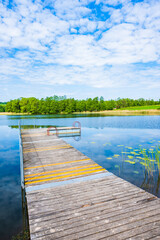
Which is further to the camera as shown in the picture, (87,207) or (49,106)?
(49,106)

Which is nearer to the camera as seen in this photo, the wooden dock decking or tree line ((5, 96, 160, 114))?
the wooden dock decking

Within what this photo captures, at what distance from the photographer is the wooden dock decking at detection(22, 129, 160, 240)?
8.57 feet

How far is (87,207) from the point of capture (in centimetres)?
328

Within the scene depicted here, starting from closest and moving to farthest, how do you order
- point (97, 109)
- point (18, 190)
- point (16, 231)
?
point (16, 231) < point (18, 190) < point (97, 109)

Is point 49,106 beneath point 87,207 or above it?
above

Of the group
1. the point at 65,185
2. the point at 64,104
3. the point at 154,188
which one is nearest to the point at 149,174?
the point at 154,188

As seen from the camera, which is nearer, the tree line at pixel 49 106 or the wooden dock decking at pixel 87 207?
the wooden dock decking at pixel 87 207

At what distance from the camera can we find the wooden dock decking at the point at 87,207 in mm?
2612

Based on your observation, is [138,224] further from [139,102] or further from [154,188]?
[139,102]

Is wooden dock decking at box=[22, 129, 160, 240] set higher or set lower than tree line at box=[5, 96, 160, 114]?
lower

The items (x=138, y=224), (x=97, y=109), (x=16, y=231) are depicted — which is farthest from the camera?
(x=97, y=109)

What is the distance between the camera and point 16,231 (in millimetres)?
3676

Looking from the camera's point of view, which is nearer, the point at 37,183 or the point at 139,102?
the point at 37,183

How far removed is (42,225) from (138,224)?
6.10 ft
